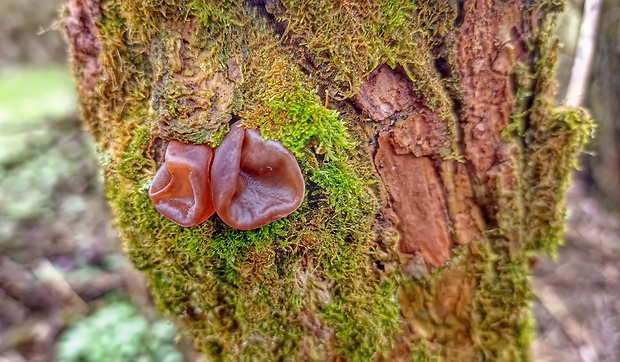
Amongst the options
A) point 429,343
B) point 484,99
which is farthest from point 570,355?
point 484,99

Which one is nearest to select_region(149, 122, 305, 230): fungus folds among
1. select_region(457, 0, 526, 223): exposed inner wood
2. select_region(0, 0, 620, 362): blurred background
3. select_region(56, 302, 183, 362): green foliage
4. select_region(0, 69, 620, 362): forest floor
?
select_region(457, 0, 526, 223): exposed inner wood

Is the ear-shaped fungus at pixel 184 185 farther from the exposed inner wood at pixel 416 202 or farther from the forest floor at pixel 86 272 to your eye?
the forest floor at pixel 86 272

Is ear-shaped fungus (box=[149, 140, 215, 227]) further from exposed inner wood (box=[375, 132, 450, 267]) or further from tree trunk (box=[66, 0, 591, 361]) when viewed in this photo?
exposed inner wood (box=[375, 132, 450, 267])

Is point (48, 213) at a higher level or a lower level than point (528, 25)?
lower

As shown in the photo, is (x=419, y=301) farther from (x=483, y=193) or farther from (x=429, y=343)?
(x=483, y=193)

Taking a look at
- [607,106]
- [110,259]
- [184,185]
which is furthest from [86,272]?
[607,106]

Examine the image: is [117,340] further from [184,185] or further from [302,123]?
[302,123]

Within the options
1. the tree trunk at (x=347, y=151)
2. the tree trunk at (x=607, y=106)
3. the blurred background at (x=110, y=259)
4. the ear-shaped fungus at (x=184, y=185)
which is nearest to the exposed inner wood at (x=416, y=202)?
the tree trunk at (x=347, y=151)
